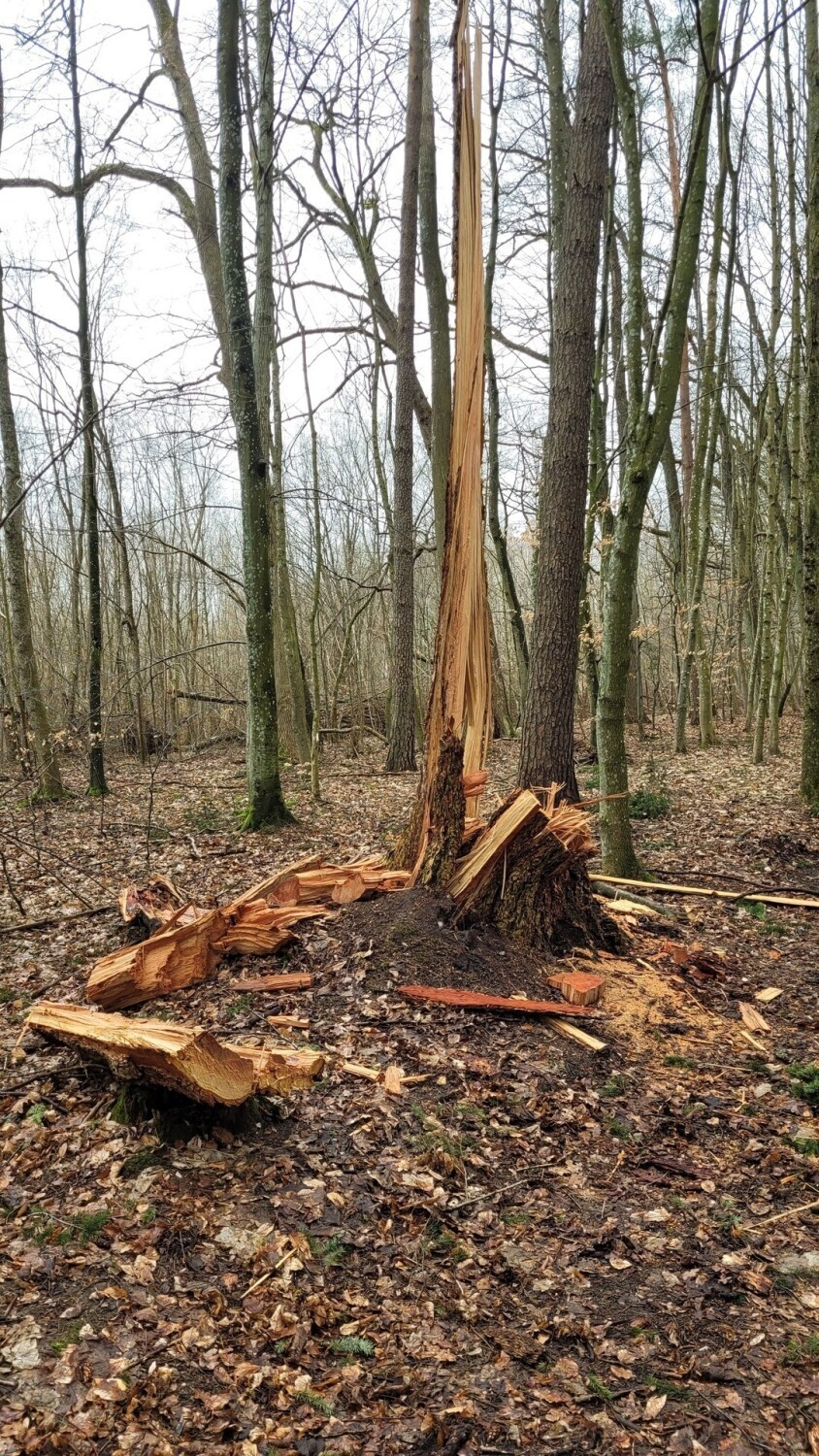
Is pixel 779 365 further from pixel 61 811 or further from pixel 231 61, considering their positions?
pixel 61 811

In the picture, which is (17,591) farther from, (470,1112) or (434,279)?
(470,1112)

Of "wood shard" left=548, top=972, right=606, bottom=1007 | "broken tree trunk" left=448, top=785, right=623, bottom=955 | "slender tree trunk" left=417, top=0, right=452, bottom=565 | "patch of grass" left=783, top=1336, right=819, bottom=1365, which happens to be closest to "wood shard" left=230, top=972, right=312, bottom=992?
"broken tree trunk" left=448, top=785, right=623, bottom=955

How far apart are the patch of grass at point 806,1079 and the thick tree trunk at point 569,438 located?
3245 mm

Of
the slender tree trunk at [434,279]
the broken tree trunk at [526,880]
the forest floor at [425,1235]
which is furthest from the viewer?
the slender tree trunk at [434,279]

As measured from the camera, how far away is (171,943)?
4.62 meters

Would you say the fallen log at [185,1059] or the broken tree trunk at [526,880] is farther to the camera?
the broken tree trunk at [526,880]

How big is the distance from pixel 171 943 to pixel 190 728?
17940 millimetres

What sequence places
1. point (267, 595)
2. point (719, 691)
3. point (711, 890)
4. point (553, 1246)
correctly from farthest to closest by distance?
point (719, 691), point (267, 595), point (711, 890), point (553, 1246)

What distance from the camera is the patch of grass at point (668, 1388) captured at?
7.48 ft

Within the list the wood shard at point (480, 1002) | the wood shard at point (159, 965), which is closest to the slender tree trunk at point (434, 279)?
the wood shard at point (159, 965)

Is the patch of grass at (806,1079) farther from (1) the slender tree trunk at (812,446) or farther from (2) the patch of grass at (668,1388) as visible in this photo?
(1) the slender tree trunk at (812,446)

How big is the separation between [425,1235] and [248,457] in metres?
7.38

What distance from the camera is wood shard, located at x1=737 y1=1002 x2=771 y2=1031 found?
452cm

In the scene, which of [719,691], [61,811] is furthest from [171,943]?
[719,691]
